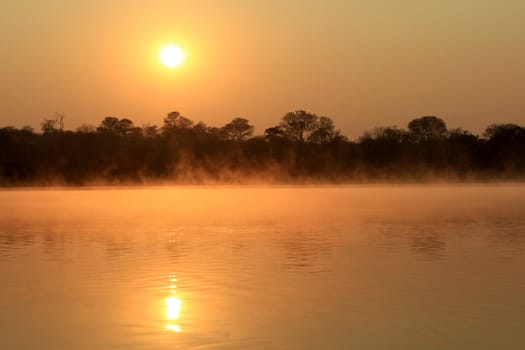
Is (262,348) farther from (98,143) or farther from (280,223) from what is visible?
(98,143)

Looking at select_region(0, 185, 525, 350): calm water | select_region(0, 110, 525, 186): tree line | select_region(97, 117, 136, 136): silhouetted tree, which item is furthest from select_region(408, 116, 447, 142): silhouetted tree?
select_region(0, 185, 525, 350): calm water

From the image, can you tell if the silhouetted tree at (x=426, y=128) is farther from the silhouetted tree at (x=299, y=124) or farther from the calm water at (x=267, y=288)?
the calm water at (x=267, y=288)

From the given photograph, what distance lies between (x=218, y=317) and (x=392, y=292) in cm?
265

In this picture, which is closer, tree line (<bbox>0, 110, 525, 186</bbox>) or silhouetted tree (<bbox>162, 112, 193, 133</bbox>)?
tree line (<bbox>0, 110, 525, 186</bbox>)

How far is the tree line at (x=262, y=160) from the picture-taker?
74438mm

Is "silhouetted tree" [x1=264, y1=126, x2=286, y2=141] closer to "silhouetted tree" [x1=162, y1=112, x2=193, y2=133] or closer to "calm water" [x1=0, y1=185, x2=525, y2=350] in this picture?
"silhouetted tree" [x1=162, y1=112, x2=193, y2=133]

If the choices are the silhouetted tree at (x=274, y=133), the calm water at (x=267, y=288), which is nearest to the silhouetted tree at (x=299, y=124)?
the silhouetted tree at (x=274, y=133)

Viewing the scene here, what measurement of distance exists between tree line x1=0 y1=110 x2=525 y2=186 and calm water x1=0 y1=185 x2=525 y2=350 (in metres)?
55.4

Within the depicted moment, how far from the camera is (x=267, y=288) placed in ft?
36.9

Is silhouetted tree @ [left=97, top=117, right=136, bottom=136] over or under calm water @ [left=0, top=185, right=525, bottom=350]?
over

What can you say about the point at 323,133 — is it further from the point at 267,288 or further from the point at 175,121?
the point at 267,288

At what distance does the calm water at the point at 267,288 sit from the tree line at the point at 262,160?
55366mm

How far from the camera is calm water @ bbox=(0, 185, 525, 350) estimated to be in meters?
8.34

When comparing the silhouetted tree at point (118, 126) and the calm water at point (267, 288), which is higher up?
the silhouetted tree at point (118, 126)
